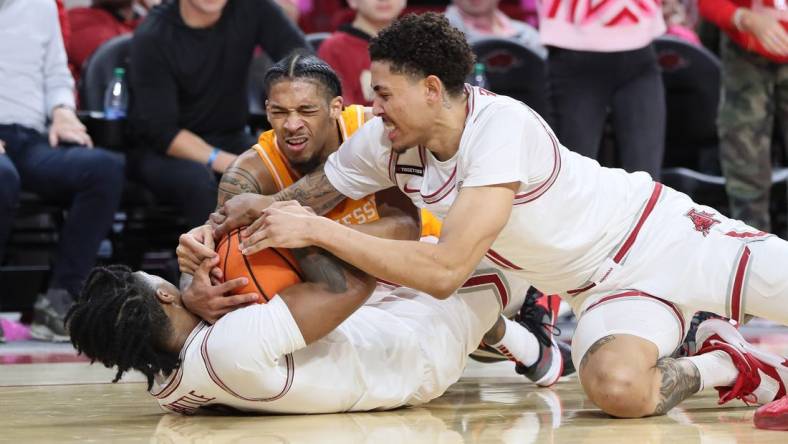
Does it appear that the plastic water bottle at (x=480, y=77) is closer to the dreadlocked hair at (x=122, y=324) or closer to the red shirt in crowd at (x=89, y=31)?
the red shirt in crowd at (x=89, y=31)

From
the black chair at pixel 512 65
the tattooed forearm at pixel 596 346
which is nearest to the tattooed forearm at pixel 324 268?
the tattooed forearm at pixel 596 346

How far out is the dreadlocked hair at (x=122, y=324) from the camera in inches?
117

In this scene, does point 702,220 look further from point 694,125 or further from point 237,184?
point 694,125

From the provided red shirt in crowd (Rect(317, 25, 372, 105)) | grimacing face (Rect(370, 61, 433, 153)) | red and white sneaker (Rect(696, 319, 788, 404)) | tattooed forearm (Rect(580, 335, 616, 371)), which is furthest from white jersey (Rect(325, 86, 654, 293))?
red shirt in crowd (Rect(317, 25, 372, 105))

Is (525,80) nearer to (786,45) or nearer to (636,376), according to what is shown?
(786,45)

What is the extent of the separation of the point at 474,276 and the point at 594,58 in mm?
1920

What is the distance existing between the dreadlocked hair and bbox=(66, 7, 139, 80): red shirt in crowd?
3.43 metres

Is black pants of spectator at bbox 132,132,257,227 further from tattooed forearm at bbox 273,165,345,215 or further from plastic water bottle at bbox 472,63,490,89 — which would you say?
tattooed forearm at bbox 273,165,345,215

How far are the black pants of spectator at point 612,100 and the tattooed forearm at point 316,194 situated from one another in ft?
5.99

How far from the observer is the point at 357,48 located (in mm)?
5797

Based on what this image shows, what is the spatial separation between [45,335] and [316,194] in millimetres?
2137

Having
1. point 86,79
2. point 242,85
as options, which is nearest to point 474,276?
point 242,85

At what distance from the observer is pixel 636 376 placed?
3.02 meters

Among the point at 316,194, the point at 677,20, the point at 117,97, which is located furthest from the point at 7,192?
the point at 677,20
